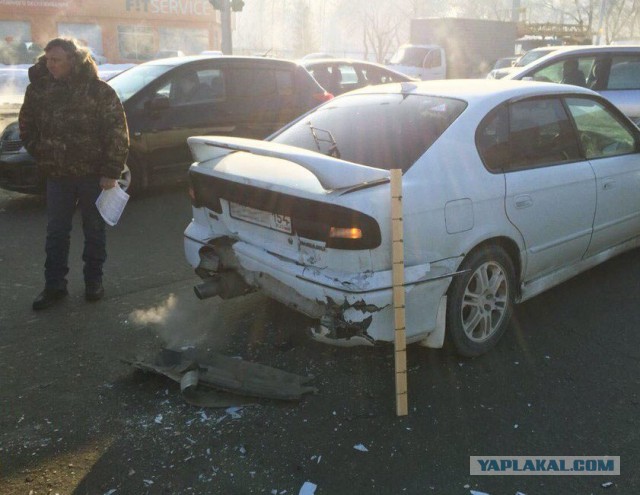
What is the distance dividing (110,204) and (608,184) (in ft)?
11.3

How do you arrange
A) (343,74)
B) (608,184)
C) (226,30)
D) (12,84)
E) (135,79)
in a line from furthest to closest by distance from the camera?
(12,84), (226,30), (343,74), (135,79), (608,184)

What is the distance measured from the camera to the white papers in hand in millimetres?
4258

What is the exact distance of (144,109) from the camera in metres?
6.96

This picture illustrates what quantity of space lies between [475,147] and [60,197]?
2804 mm

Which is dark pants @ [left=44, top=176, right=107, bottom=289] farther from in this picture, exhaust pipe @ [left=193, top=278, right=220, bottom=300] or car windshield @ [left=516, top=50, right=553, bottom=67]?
car windshield @ [left=516, top=50, right=553, bottom=67]

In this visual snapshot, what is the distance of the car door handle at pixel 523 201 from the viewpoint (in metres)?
3.48

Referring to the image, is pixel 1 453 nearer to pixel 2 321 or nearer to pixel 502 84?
pixel 2 321

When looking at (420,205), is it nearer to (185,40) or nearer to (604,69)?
(604,69)

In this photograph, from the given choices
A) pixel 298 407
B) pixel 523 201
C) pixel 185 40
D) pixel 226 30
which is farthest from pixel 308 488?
pixel 185 40

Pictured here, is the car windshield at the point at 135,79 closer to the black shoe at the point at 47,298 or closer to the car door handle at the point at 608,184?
the black shoe at the point at 47,298

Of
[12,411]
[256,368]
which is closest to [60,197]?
[12,411]

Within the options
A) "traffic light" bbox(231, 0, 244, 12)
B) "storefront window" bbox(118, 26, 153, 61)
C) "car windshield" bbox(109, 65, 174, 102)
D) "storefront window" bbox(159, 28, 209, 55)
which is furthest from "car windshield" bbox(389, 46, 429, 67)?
"storefront window" bbox(118, 26, 153, 61)

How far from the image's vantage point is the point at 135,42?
3459cm

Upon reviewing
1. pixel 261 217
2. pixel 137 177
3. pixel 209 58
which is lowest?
pixel 137 177
